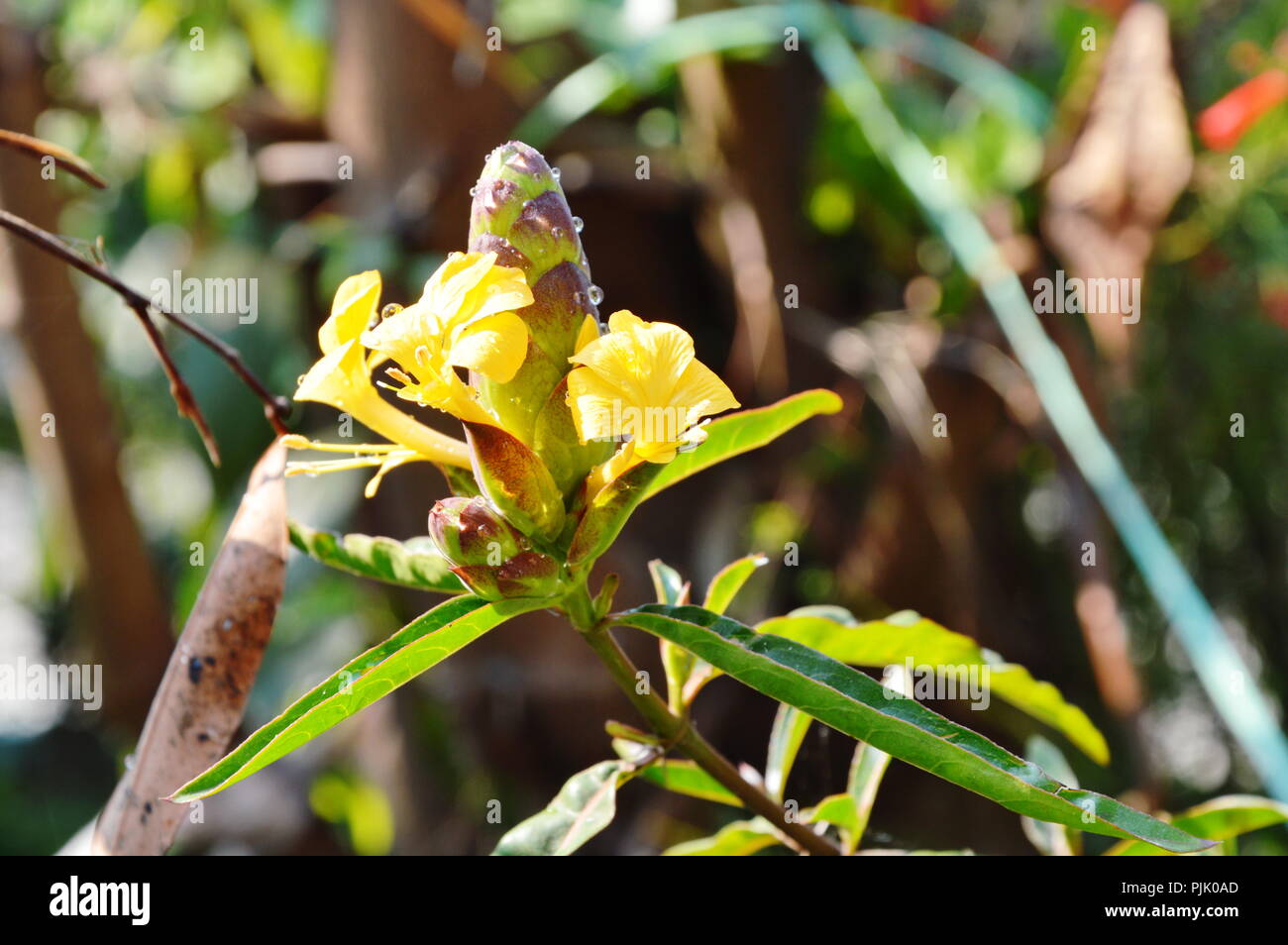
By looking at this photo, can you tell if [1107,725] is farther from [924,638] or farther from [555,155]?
[924,638]

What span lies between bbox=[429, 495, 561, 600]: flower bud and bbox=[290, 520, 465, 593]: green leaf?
0.05 metres

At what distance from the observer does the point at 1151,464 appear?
1804 millimetres

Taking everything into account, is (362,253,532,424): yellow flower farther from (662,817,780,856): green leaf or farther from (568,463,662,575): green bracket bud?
(662,817,780,856): green leaf

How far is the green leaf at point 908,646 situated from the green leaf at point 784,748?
1.5 inches

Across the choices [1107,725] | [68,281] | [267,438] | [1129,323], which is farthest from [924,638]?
[1107,725]

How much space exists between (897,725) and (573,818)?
12 cm

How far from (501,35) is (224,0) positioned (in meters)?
0.60

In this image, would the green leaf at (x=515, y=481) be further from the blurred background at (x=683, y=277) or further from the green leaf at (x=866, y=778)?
the blurred background at (x=683, y=277)

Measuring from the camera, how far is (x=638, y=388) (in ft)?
0.95

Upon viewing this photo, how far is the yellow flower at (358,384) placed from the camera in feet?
1.03

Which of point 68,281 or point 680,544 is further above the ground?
point 68,281

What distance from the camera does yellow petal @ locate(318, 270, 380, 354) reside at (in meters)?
0.31

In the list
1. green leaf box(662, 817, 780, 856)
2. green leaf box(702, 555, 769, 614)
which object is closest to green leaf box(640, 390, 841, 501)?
green leaf box(702, 555, 769, 614)

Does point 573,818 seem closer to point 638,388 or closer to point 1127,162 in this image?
point 638,388
